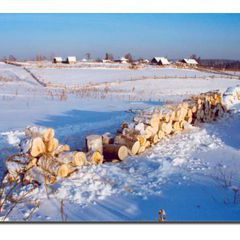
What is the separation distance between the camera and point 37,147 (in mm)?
5000

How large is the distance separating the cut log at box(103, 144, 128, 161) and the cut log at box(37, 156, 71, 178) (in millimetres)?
852

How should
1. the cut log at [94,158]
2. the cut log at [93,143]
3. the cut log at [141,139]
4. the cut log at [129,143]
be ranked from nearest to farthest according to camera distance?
1. the cut log at [94,158]
2. the cut log at [93,143]
3. the cut log at [129,143]
4. the cut log at [141,139]

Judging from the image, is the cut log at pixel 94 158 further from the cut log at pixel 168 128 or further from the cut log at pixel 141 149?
the cut log at pixel 168 128

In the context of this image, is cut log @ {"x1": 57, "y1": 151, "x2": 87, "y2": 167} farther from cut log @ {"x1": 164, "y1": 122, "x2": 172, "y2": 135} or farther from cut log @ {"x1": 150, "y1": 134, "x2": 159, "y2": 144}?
cut log @ {"x1": 164, "y1": 122, "x2": 172, "y2": 135}

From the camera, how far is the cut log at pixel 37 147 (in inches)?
195

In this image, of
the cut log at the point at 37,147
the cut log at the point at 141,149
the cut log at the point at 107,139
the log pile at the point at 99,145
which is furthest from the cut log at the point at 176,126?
the cut log at the point at 37,147

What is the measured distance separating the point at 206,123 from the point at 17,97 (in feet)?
15.6

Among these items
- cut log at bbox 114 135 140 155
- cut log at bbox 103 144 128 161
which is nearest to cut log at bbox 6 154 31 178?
cut log at bbox 103 144 128 161

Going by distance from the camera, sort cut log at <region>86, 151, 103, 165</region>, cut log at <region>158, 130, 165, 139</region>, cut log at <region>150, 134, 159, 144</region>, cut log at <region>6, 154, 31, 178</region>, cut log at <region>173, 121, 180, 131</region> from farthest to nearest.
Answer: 1. cut log at <region>173, 121, 180, 131</region>
2. cut log at <region>158, 130, 165, 139</region>
3. cut log at <region>150, 134, 159, 144</region>
4. cut log at <region>86, 151, 103, 165</region>
5. cut log at <region>6, 154, 31, 178</region>

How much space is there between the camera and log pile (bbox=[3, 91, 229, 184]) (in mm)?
4930

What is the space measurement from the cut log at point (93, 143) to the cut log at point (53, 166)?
0.63 m

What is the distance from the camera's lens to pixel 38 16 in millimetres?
4859
